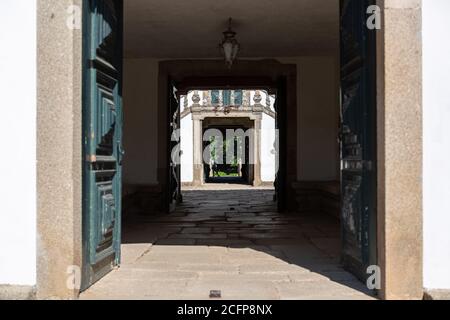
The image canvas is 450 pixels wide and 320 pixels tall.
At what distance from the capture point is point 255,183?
60.6 feet

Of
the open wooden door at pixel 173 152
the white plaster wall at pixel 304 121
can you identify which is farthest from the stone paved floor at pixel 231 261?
the white plaster wall at pixel 304 121

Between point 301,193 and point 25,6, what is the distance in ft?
21.6

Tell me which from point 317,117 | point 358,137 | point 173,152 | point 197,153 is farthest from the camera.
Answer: point 197,153

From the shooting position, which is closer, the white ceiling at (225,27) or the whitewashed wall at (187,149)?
the white ceiling at (225,27)

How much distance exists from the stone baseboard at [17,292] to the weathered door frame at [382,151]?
0.17ft

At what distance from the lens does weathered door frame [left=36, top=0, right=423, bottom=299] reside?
3.11m

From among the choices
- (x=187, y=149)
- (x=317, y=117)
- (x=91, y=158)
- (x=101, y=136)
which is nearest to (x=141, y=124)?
(x=317, y=117)

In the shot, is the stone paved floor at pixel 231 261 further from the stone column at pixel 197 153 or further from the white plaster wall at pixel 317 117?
the stone column at pixel 197 153
